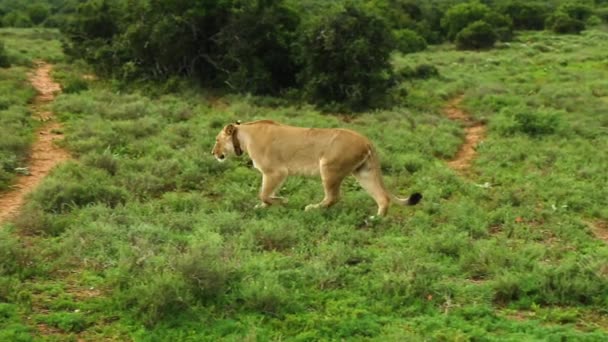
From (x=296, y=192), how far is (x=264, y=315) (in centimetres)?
431

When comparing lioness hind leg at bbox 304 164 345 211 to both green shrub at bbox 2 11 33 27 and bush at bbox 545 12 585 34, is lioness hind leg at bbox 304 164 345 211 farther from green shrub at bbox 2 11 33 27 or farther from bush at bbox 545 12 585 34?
green shrub at bbox 2 11 33 27

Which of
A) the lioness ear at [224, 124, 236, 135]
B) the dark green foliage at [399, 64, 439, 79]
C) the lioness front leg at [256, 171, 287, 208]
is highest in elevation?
the lioness ear at [224, 124, 236, 135]

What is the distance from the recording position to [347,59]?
18.1m

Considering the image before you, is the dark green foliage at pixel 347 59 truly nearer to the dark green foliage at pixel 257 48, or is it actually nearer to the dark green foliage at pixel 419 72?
the dark green foliage at pixel 257 48

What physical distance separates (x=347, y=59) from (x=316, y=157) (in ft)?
30.8

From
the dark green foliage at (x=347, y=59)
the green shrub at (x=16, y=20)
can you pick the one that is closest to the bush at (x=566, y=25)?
the dark green foliage at (x=347, y=59)

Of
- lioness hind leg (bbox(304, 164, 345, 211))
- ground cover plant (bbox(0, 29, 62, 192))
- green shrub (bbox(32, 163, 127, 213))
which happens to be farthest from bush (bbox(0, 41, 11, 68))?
lioness hind leg (bbox(304, 164, 345, 211))

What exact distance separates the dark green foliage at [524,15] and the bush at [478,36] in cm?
904

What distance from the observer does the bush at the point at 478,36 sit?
111ft

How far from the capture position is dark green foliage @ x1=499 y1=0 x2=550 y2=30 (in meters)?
42.3

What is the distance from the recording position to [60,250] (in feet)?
24.1

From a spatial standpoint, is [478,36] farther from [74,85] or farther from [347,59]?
[74,85]

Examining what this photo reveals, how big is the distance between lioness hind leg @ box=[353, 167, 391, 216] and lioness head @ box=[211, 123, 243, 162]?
1762mm

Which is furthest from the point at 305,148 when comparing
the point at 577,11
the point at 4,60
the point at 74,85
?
the point at 577,11
